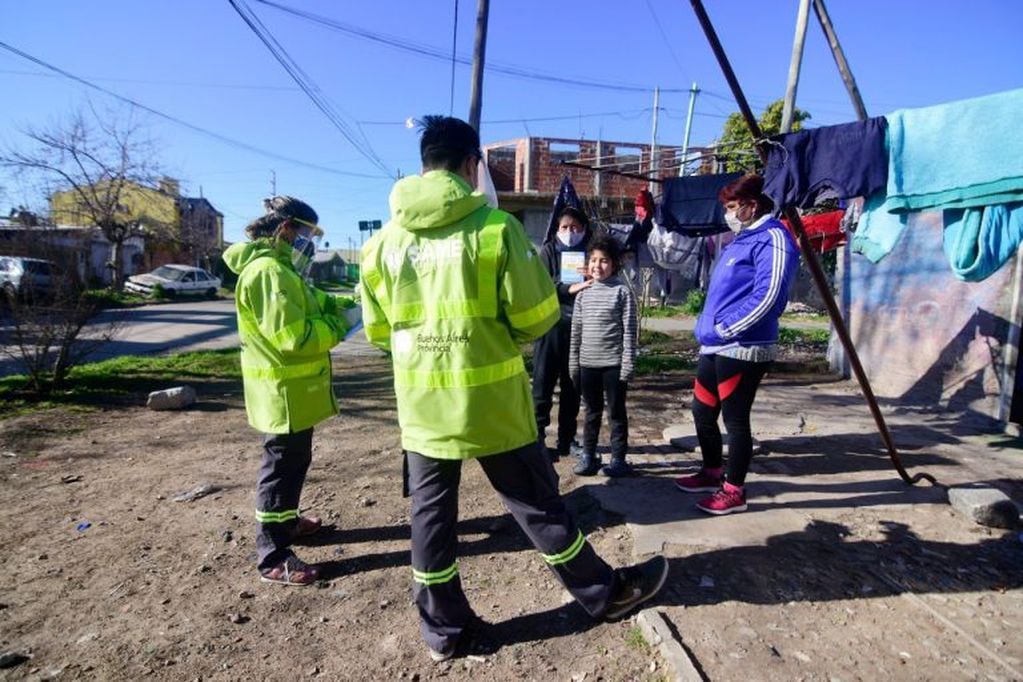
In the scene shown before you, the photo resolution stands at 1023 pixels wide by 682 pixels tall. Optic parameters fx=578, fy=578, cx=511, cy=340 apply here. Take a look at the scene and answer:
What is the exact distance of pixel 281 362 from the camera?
109 inches

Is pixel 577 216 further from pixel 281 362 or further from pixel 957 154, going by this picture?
pixel 281 362

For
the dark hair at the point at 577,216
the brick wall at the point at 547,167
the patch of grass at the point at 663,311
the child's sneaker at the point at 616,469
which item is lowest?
the child's sneaker at the point at 616,469

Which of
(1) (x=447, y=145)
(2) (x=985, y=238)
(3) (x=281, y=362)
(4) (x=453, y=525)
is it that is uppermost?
(1) (x=447, y=145)

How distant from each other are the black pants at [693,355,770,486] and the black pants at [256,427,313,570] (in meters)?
2.27

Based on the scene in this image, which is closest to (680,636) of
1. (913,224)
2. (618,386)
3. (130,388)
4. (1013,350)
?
(618,386)

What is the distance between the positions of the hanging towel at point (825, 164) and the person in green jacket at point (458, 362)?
93.8 inches

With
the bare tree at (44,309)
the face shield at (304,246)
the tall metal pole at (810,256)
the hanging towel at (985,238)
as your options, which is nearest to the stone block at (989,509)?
the tall metal pole at (810,256)

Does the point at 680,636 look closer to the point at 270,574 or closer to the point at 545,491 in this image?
the point at 545,491

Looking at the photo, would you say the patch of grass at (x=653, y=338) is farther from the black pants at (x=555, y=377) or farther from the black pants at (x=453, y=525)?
the black pants at (x=453, y=525)

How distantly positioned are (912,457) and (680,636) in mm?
3468

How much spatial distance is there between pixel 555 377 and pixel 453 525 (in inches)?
86.1

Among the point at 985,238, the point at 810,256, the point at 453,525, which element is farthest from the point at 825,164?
the point at 453,525

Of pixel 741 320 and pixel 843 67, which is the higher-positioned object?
pixel 843 67

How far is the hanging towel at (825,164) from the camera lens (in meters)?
3.59
